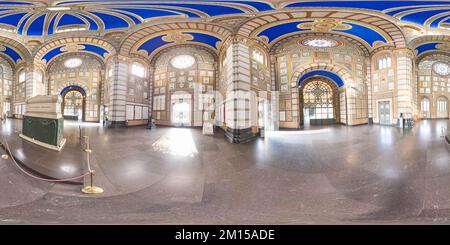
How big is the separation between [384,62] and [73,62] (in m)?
23.7

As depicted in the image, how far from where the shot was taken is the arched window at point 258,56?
9.23 m

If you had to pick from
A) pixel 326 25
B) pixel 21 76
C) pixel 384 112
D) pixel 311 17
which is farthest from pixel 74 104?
pixel 384 112

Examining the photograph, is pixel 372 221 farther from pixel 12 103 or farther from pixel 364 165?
pixel 12 103

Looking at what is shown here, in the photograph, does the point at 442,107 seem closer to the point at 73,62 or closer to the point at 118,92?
the point at 118,92

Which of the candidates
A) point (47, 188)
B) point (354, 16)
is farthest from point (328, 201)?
point (354, 16)

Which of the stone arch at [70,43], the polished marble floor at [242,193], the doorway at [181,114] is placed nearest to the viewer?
the polished marble floor at [242,193]

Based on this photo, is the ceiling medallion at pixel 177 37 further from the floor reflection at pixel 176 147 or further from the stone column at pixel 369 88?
the stone column at pixel 369 88

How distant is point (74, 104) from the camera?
17125 millimetres

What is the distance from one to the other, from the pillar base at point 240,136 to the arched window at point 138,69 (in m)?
10.00

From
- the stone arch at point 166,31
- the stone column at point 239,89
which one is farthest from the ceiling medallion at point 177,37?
the stone column at point 239,89

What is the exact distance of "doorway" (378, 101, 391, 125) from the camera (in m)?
12.8

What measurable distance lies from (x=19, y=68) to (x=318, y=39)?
23462 mm

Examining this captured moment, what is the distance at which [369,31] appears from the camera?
9789 mm

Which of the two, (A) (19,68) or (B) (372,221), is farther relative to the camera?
(A) (19,68)
